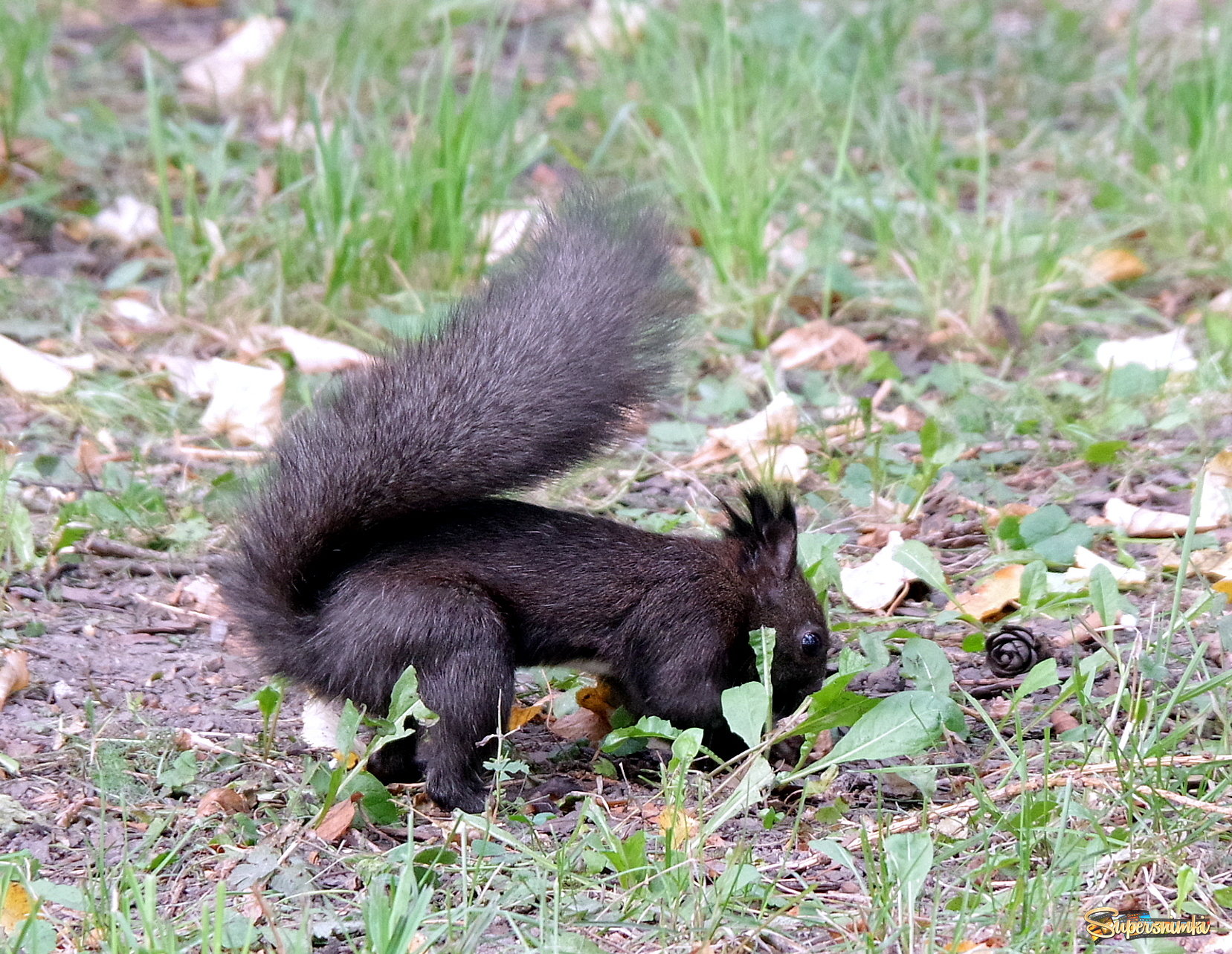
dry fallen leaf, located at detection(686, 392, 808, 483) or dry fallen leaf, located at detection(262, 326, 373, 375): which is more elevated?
dry fallen leaf, located at detection(262, 326, 373, 375)

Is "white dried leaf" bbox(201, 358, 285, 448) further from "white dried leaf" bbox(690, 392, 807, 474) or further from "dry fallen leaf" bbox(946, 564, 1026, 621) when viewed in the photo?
"dry fallen leaf" bbox(946, 564, 1026, 621)

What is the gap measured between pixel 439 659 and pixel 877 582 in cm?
97

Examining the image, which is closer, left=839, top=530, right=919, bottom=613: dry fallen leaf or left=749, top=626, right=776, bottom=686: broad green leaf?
left=749, top=626, right=776, bottom=686: broad green leaf

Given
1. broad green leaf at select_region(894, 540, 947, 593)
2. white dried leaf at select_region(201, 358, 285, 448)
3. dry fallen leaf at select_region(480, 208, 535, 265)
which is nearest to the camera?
broad green leaf at select_region(894, 540, 947, 593)

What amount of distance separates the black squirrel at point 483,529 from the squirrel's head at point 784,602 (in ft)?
0.34

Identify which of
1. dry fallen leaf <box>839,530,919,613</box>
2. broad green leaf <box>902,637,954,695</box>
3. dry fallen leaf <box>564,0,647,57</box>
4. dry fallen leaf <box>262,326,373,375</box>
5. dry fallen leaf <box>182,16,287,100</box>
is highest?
dry fallen leaf <box>182,16,287,100</box>

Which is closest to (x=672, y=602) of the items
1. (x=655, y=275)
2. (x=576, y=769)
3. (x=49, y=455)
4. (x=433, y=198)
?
(x=576, y=769)

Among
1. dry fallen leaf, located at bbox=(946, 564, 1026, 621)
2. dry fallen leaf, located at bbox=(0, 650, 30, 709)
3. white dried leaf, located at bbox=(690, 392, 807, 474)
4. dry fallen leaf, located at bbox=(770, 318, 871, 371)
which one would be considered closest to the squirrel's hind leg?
dry fallen leaf, located at bbox=(0, 650, 30, 709)

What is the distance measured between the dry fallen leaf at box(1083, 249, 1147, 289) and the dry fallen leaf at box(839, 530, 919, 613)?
1.93 meters

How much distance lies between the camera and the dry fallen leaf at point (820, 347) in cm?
411

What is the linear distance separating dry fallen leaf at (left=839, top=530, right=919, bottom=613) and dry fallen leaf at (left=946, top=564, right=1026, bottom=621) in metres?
0.13

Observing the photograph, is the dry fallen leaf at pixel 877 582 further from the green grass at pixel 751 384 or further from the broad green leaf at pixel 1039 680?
the broad green leaf at pixel 1039 680

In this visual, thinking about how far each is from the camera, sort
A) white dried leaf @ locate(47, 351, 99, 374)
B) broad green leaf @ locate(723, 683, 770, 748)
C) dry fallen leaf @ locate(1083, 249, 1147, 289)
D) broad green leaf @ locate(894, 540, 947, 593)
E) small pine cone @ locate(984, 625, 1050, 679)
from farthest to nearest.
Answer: dry fallen leaf @ locate(1083, 249, 1147, 289)
white dried leaf @ locate(47, 351, 99, 374)
broad green leaf @ locate(894, 540, 947, 593)
small pine cone @ locate(984, 625, 1050, 679)
broad green leaf @ locate(723, 683, 770, 748)

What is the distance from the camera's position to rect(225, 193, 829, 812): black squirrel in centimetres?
237
